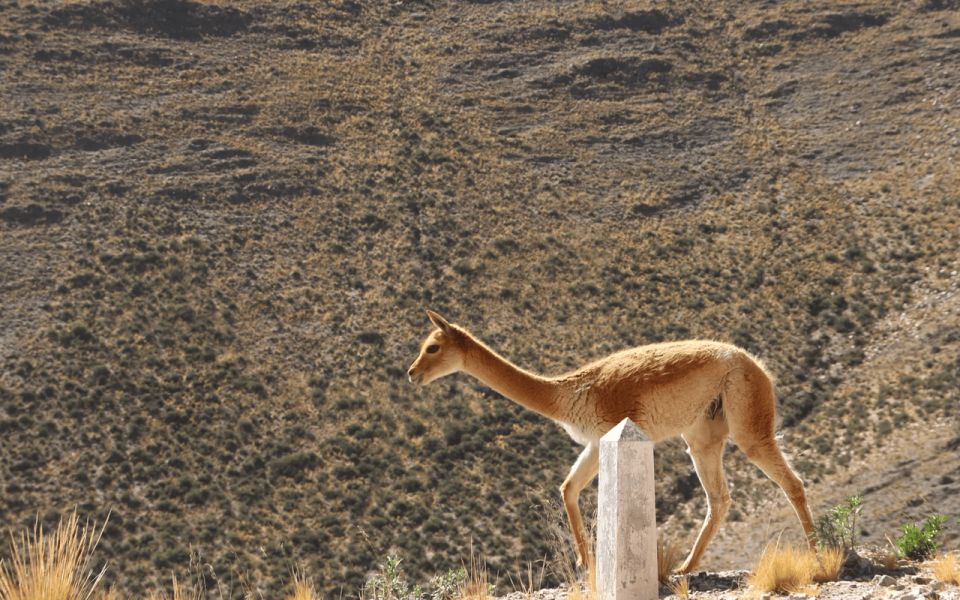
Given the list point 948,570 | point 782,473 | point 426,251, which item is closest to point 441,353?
point 782,473

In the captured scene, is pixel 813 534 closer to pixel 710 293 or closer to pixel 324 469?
pixel 324 469

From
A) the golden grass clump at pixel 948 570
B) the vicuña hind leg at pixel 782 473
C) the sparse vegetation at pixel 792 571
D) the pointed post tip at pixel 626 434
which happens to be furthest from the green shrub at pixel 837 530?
the pointed post tip at pixel 626 434

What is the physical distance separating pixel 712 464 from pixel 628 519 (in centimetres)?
337

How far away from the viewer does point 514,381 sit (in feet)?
31.0

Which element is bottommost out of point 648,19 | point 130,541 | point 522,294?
point 130,541

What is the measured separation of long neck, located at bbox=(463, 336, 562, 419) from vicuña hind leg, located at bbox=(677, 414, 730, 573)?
125 centimetres

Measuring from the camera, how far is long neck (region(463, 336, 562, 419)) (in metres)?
9.25

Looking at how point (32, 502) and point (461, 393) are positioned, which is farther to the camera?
point (461, 393)

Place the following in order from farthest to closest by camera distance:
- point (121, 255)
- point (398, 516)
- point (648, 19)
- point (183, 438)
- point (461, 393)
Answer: point (648, 19) < point (121, 255) < point (461, 393) < point (183, 438) < point (398, 516)

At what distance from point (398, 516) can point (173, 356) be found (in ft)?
33.2

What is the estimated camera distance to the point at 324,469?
100 ft

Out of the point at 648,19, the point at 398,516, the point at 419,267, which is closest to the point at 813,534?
the point at 398,516

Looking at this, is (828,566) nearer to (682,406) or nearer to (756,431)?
(756,431)

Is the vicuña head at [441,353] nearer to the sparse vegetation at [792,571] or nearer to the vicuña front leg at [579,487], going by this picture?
the vicuña front leg at [579,487]
